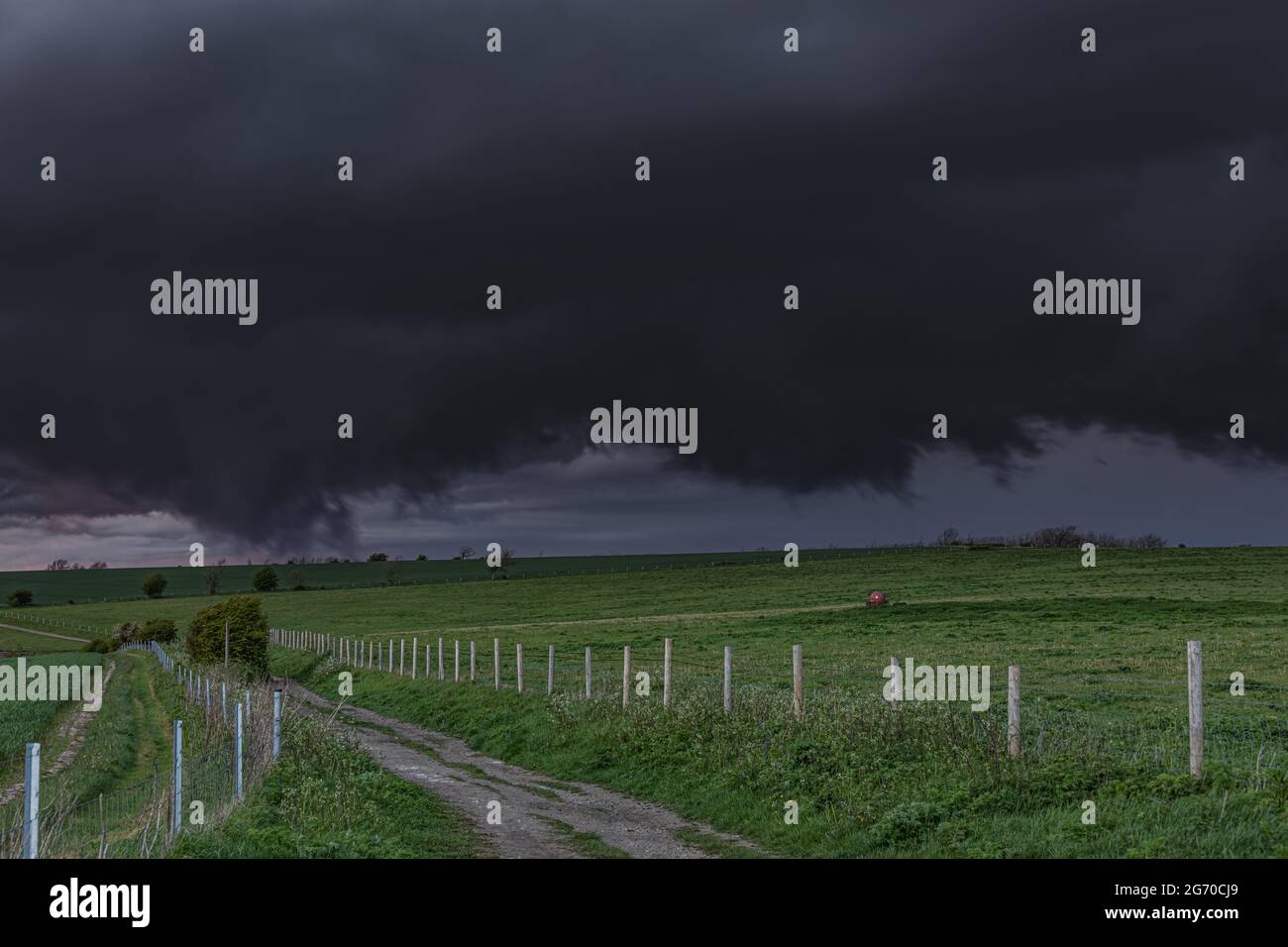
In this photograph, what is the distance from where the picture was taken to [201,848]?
1119 cm

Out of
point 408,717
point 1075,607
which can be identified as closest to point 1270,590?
point 1075,607

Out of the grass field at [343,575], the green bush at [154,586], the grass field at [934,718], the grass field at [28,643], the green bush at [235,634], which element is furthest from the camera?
the green bush at [154,586]

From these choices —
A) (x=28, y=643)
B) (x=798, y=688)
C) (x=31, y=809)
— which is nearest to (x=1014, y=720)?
(x=798, y=688)

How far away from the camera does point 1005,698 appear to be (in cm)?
2678

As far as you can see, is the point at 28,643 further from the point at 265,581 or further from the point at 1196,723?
the point at 1196,723

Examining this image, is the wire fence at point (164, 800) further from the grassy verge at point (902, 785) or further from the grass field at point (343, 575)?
the grass field at point (343, 575)

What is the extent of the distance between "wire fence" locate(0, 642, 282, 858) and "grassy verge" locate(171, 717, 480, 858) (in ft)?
1.25

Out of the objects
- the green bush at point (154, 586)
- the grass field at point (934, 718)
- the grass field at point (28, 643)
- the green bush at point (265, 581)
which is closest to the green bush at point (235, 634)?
the grass field at point (934, 718)

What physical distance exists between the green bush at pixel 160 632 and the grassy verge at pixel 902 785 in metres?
82.3

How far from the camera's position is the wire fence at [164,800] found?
33.9 ft

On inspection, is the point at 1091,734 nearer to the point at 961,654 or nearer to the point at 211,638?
the point at 961,654

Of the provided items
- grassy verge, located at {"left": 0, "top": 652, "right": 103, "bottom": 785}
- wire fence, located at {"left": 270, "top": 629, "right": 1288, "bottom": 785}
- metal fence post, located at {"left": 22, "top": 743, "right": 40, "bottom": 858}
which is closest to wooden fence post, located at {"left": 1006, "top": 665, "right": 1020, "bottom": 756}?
wire fence, located at {"left": 270, "top": 629, "right": 1288, "bottom": 785}
